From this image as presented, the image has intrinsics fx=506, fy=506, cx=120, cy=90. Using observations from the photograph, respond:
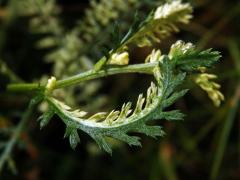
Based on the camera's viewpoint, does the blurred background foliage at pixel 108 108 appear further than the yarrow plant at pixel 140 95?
Yes

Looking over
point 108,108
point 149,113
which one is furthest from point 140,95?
point 108,108

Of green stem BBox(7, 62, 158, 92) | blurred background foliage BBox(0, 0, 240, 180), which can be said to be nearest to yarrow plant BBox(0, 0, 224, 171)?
green stem BBox(7, 62, 158, 92)

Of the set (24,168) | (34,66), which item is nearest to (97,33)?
(34,66)

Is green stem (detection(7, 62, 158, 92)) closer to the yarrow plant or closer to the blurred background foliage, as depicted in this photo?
the yarrow plant

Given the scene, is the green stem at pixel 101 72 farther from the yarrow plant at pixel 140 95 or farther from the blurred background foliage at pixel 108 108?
the blurred background foliage at pixel 108 108

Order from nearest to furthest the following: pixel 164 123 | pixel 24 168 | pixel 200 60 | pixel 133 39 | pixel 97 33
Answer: pixel 200 60, pixel 133 39, pixel 97 33, pixel 24 168, pixel 164 123

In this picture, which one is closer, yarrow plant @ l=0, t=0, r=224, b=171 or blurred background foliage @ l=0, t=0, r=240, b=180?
yarrow plant @ l=0, t=0, r=224, b=171

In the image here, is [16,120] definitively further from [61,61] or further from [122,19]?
[122,19]

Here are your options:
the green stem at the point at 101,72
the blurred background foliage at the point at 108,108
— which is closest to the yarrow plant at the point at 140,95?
the green stem at the point at 101,72
